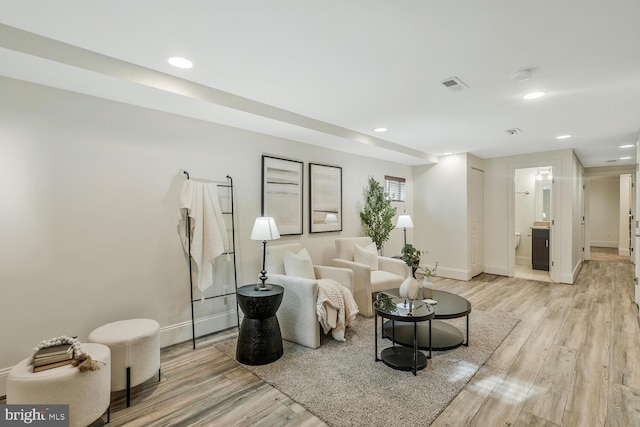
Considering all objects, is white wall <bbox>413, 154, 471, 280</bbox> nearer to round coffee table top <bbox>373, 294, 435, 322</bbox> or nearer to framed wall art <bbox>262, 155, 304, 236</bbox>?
framed wall art <bbox>262, 155, 304, 236</bbox>

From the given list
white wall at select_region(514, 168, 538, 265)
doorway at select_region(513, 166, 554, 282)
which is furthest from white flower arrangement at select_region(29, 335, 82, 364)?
white wall at select_region(514, 168, 538, 265)

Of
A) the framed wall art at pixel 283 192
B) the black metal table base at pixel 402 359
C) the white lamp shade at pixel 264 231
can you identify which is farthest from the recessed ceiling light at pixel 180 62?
the black metal table base at pixel 402 359

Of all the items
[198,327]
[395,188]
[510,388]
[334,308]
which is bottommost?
[510,388]

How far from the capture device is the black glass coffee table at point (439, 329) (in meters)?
2.83

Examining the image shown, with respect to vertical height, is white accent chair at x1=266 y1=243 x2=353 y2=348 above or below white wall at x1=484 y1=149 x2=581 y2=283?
below

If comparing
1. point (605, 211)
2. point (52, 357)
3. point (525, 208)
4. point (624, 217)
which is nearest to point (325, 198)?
point (52, 357)

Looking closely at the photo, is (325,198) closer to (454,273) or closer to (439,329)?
(439,329)

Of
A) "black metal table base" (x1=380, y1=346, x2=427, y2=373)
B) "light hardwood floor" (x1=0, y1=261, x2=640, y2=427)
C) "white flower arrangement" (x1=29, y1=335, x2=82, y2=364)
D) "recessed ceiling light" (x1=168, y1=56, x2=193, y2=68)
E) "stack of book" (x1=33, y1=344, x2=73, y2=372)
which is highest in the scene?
"recessed ceiling light" (x1=168, y1=56, x2=193, y2=68)

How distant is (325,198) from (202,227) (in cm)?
208

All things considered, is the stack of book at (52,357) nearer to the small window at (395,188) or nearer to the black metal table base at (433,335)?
the black metal table base at (433,335)

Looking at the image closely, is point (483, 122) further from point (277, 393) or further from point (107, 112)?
point (107, 112)

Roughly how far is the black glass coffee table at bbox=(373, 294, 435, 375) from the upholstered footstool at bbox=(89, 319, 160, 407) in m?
1.78

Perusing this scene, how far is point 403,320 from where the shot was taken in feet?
8.21

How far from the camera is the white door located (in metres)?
6.00
